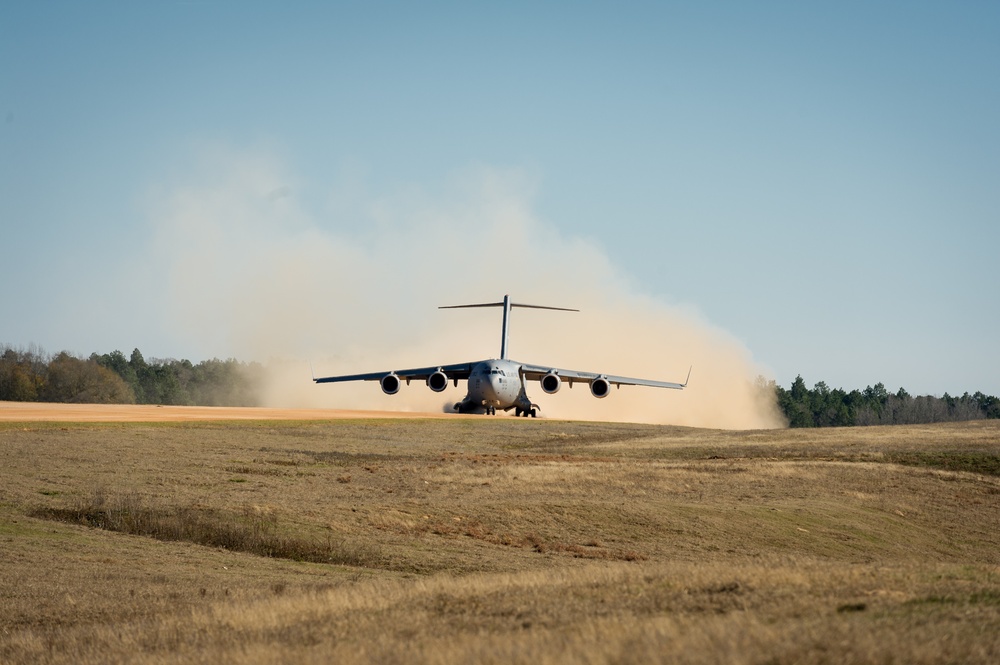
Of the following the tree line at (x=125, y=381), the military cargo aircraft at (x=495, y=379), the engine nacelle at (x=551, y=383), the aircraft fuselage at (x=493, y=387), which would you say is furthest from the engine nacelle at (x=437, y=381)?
the tree line at (x=125, y=381)

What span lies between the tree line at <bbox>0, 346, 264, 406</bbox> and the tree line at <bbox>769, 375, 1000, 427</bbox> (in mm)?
75333

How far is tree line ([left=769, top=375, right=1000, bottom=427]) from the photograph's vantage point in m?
158

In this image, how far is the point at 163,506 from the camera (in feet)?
87.6

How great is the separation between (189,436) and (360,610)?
36439 mm

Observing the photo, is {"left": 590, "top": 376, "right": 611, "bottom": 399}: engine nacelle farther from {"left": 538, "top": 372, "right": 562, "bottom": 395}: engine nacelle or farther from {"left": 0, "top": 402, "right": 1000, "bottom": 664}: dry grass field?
{"left": 0, "top": 402, "right": 1000, "bottom": 664}: dry grass field

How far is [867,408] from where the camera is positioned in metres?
166

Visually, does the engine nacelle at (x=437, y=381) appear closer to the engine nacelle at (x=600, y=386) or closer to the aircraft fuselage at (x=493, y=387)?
the aircraft fuselage at (x=493, y=387)

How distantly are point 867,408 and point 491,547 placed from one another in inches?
6004

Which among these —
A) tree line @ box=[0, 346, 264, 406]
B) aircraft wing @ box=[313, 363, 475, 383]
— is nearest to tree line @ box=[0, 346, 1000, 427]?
tree line @ box=[0, 346, 264, 406]

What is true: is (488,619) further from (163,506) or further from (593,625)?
(163,506)

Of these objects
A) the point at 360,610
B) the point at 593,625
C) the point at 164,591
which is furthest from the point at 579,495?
the point at 593,625

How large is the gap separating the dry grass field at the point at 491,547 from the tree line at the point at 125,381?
245ft

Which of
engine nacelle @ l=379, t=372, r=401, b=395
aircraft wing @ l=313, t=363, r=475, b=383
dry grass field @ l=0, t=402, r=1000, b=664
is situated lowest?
dry grass field @ l=0, t=402, r=1000, b=664

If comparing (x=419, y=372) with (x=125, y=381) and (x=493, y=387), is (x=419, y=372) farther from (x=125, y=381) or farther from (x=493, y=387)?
(x=125, y=381)
